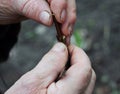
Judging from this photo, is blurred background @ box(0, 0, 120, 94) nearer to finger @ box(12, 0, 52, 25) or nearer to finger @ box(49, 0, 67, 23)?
finger @ box(12, 0, 52, 25)

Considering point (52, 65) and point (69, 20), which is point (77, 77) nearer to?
point (52, 65)

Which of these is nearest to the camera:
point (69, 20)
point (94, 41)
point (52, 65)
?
point (52, 65)

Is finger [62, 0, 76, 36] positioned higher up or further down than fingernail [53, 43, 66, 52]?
higher up

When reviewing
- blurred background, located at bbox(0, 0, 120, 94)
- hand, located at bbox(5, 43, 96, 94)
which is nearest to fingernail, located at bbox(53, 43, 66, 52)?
hand, located at bbox(5, 43, 96, 94)

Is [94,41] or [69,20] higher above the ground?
[69,20]

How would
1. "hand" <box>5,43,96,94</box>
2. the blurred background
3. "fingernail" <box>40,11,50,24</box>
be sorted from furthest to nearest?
the blurred background < "fingernail" <box>40,11,50,24</box> < "hand" <box>5,43,96,94</box>

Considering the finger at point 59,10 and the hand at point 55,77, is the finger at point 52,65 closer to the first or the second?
the hand at point 55,77

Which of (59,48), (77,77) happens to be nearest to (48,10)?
(59,48)
